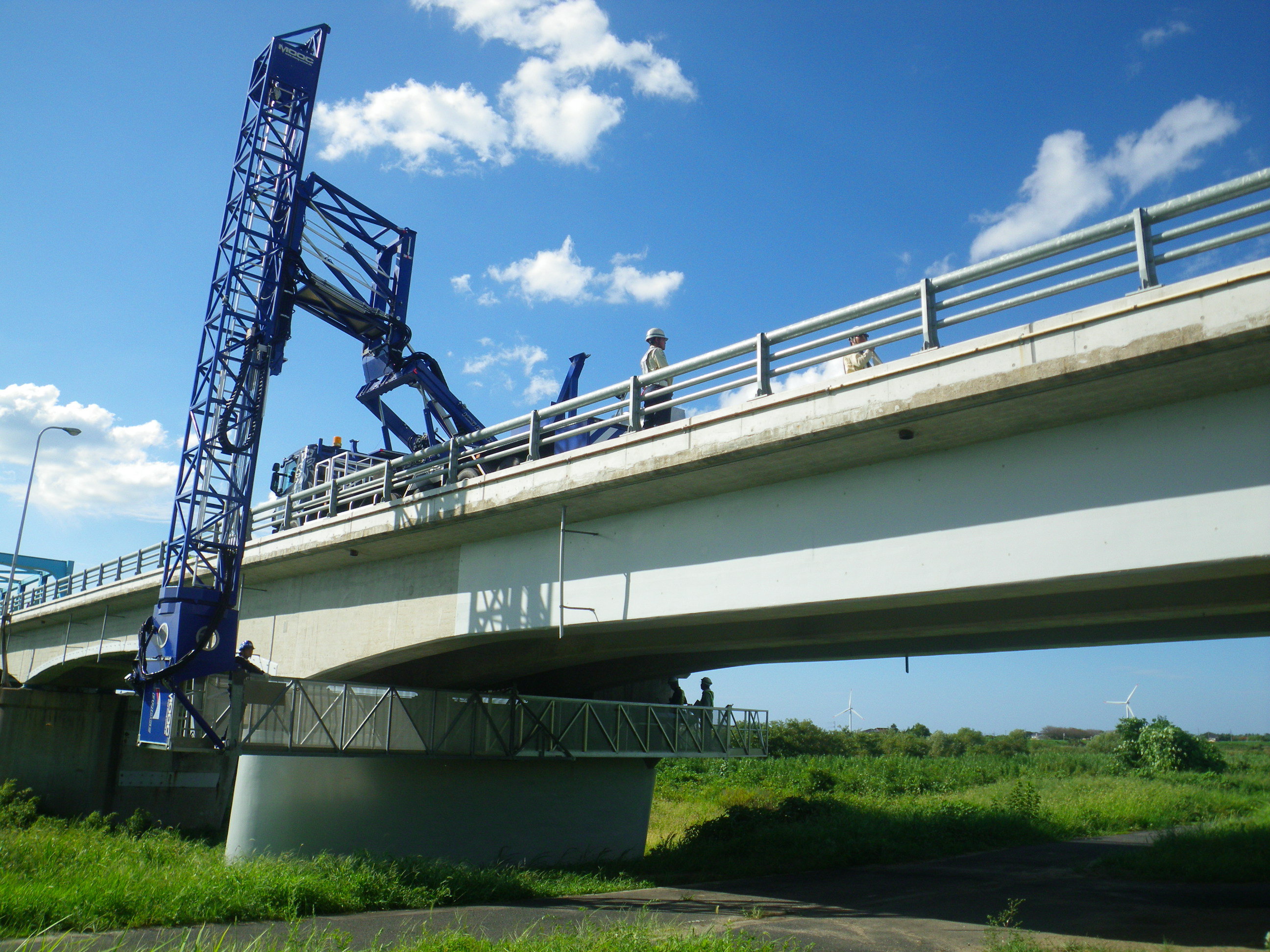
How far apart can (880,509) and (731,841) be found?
1690cm

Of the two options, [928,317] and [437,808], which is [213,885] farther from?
[928,317]

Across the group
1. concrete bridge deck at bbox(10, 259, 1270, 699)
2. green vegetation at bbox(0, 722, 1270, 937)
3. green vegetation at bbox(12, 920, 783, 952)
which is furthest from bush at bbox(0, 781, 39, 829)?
green vegetation at bbox(12, 920, 783, 952)

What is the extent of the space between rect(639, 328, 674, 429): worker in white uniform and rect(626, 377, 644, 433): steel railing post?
0.14m

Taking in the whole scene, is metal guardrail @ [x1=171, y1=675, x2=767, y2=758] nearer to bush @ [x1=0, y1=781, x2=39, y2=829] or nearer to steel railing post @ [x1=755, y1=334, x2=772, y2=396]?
steel railing post @ [x1=755, y1=334, x2=772, y2=396]

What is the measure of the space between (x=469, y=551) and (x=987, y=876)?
13.9 m

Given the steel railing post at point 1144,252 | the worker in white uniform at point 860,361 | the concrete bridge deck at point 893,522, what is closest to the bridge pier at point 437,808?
the concrete bridge deck at point 893,522

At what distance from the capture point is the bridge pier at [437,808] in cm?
1677

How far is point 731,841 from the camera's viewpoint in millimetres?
23219

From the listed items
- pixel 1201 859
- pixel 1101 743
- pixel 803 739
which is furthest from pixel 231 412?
pixel 1101 743

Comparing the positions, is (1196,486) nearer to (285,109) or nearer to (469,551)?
(469,551)

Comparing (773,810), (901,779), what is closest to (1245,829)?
(773,810)

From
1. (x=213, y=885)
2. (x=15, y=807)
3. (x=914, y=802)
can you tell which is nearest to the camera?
(x=213, y=885)

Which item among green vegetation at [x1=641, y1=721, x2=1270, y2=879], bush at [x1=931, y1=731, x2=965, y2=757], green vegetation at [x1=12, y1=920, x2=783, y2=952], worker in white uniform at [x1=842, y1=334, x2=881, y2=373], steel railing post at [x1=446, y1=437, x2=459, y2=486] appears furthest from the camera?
bush at [x1=931, y1=731, x2=965, y2=757]

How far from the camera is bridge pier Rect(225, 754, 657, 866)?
55.0 feet
